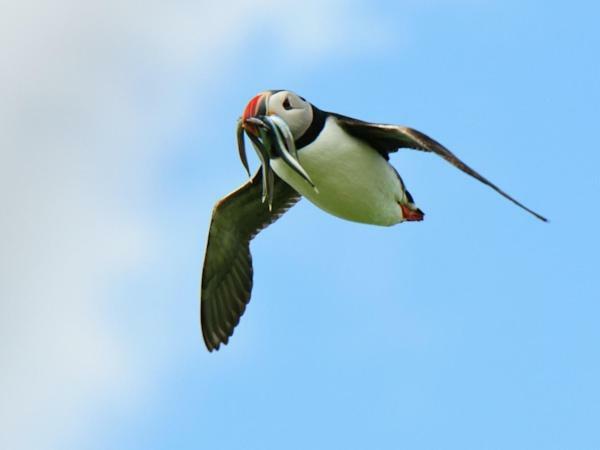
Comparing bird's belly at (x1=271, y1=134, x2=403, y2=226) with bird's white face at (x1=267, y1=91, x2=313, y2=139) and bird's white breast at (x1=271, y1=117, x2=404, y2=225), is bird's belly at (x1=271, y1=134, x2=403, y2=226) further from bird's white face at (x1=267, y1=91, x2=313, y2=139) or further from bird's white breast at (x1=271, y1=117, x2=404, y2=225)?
bird's white face at (x1=267, y1=91, x2=313, y2=139)

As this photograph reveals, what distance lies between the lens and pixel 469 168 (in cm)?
1431

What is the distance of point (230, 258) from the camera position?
823 inches

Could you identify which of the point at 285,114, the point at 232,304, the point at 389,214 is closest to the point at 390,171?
the point at 389,214

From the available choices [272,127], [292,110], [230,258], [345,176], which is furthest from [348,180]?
[230,258]

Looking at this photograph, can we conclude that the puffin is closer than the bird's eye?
Yes

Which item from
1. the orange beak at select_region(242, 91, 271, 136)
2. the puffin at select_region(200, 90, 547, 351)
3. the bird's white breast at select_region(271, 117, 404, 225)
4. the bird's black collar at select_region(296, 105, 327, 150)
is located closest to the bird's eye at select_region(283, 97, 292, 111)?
the puffin at select_region(200, 90, 547, 351)

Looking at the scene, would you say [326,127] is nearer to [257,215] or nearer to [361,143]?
[361,143]

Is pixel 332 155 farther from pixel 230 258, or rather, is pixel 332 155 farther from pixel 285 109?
pixel 230 258

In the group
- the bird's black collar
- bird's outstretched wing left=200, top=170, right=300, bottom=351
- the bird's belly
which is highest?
the bird's black collar

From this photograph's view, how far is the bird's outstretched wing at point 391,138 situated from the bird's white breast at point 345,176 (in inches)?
4.0

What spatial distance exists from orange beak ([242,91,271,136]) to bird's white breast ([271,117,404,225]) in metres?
0.86

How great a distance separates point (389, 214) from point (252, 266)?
3895 mm

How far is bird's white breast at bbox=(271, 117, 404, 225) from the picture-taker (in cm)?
1673

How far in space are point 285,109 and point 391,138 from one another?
141 centimetres
